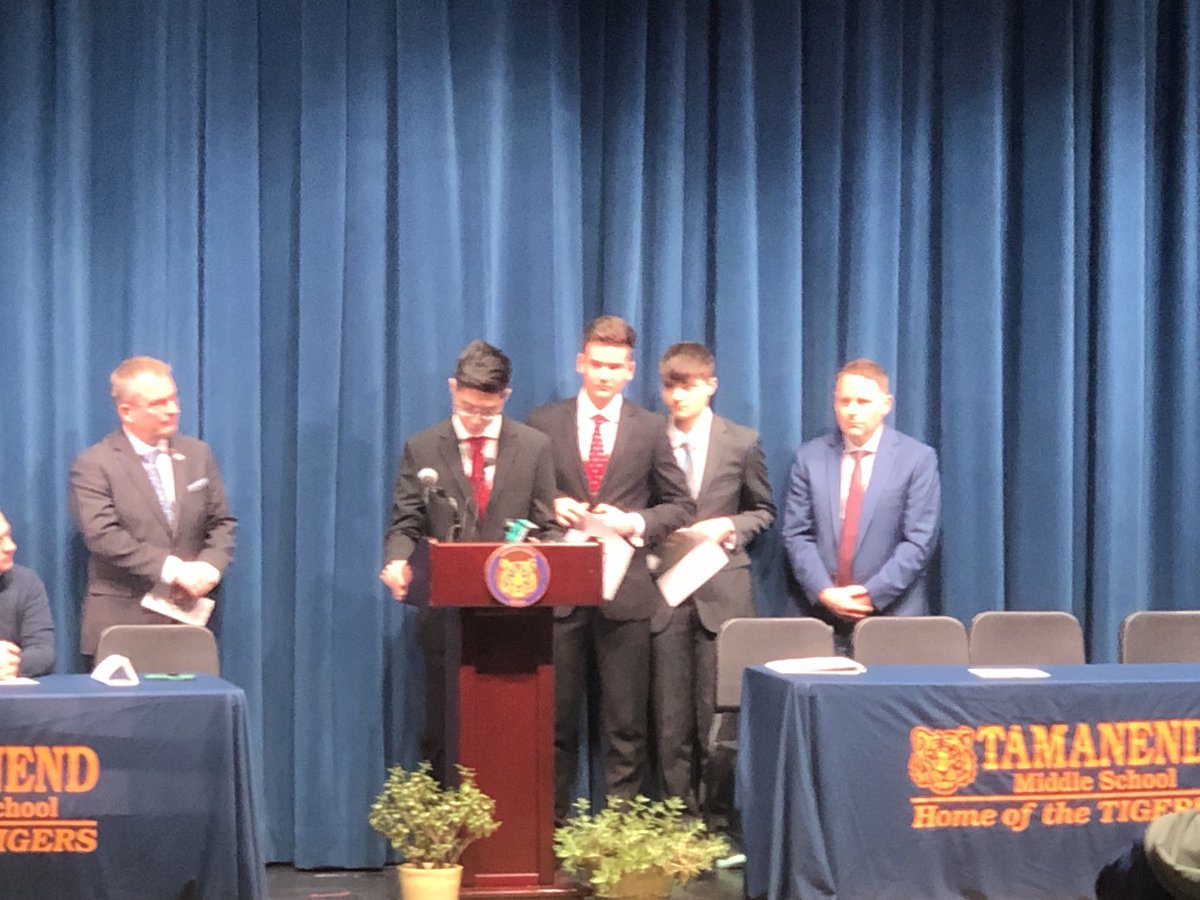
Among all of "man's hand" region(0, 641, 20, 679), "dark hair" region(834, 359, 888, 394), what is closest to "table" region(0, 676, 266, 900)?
"man's hand" region(0, 641, 20, 679)

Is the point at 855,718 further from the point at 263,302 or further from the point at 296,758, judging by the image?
the point at 263,302

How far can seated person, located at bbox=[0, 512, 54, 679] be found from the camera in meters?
5.10

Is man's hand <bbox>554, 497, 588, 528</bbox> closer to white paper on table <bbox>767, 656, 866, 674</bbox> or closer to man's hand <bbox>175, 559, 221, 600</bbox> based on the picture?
white paper on table <bbox>767, 656, 866, 674</bbox>

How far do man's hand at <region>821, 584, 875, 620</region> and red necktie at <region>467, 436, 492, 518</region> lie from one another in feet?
4.30

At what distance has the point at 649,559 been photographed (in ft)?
18.8

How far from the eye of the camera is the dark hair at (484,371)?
5.16 m

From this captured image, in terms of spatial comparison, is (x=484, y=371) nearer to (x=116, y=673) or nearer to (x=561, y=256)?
(x=561, y=256)

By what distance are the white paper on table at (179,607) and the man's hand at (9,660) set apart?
0.53 metres

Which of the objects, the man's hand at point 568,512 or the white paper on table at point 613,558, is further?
the white paper on table at point 613,558

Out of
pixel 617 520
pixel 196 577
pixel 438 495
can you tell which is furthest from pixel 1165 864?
pixel 196 577

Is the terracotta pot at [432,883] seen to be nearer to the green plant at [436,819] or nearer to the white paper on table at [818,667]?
the green plant at [436,819]

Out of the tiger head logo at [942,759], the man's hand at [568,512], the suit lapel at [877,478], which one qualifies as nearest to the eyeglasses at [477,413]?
the man's hand at [568,512]

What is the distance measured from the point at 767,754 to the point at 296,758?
6.53 ft

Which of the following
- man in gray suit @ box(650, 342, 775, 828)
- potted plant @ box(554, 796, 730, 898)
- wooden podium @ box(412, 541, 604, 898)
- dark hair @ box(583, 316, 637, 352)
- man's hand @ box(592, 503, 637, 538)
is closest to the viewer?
potted plant @ box(554, 796, 730, 898)
